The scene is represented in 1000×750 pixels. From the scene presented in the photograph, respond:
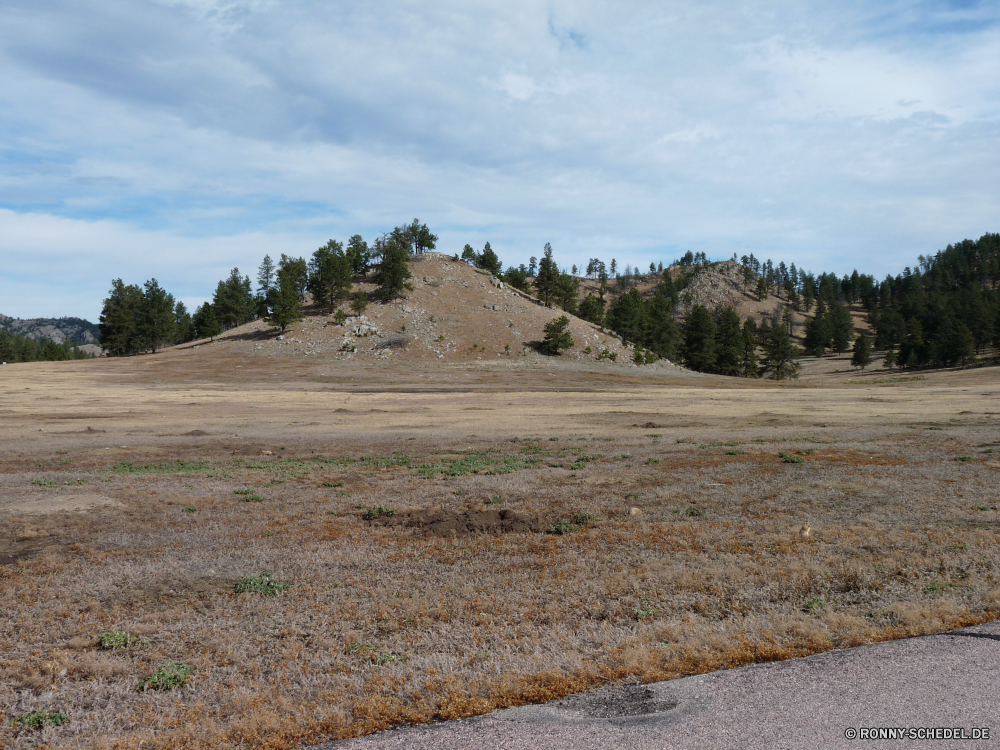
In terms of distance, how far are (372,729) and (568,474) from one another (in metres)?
14.7

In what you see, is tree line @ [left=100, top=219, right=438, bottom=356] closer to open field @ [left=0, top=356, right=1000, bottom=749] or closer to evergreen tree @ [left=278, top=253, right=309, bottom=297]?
evergreen tree @ [left=278, top=253, right=309, bottom=297]

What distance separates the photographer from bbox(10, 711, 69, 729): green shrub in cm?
586

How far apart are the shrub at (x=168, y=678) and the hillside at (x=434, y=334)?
97.2m

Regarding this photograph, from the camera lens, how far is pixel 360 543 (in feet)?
39.5

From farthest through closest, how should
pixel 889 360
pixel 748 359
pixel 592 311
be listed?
pixel 592 311
pixel 889 360
pixel 748 359

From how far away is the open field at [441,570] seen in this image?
6.46 metres

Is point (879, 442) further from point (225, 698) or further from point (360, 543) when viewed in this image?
point (225, 698)

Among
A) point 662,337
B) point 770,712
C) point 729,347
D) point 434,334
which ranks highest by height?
point 662,337

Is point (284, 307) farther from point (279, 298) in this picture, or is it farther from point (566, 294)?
point (566, 294)

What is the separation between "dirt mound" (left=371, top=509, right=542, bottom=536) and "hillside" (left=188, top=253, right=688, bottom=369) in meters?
90.4

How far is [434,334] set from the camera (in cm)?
11419

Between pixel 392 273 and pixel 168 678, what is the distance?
124001mm

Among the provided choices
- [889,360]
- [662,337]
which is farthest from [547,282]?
[889,360]

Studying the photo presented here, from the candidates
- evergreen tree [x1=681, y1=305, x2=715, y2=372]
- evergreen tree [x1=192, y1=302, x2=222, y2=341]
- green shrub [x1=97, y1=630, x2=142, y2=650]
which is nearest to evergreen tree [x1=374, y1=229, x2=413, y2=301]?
evergreen tree [x1=192, y1=302, x2=222, y2=341]
